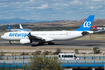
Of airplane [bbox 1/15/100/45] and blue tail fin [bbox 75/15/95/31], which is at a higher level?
blue tail fin [bbox 75/15/95/31]

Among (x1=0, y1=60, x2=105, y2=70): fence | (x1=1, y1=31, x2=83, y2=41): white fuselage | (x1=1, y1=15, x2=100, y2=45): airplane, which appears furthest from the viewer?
(x1=1, y1=31, x2=83, y2=41): white fuselage

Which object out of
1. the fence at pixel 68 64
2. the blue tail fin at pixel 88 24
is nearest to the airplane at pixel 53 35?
the blue tail fin at pixel 88 24

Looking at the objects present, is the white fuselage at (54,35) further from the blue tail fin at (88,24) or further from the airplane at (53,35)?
the blue tail fin at (88,24)

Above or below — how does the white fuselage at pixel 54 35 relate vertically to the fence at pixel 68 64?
above

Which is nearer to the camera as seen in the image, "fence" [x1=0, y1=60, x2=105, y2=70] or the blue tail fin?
"fence" [x1=0, y1=60, x2=105, y2=70]

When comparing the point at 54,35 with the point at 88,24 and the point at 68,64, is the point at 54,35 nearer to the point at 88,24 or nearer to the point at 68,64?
the point at 88,24

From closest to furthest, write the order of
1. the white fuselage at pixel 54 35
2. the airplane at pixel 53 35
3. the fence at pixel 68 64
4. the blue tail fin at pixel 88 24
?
the fence at pixel 68 64 → the airplane at pixel 53 35 → the white fuselage at pixel 54 35 → the blue tail fin at pixel 88 24

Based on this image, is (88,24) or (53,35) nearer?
(88,24)

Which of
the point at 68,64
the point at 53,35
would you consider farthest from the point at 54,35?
the point at 68,64

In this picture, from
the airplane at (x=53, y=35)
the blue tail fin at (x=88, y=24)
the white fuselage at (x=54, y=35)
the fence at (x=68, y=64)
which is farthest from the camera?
the blue tail fin at (x=88, y=24)

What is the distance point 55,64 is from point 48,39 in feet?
110

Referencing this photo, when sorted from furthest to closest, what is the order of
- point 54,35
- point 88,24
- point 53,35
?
point 53,35
point 54,35
point 88,24

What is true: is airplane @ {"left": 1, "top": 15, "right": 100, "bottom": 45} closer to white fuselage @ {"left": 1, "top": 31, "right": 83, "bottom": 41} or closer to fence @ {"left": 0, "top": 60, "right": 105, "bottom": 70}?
white fuselage @ {"left": 1, "top": 31, "right": 83, "bottom": 41}

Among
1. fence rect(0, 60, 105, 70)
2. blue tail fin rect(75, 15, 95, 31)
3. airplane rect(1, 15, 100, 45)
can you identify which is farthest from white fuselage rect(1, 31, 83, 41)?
fence rect(0, 60, 105, 70)
